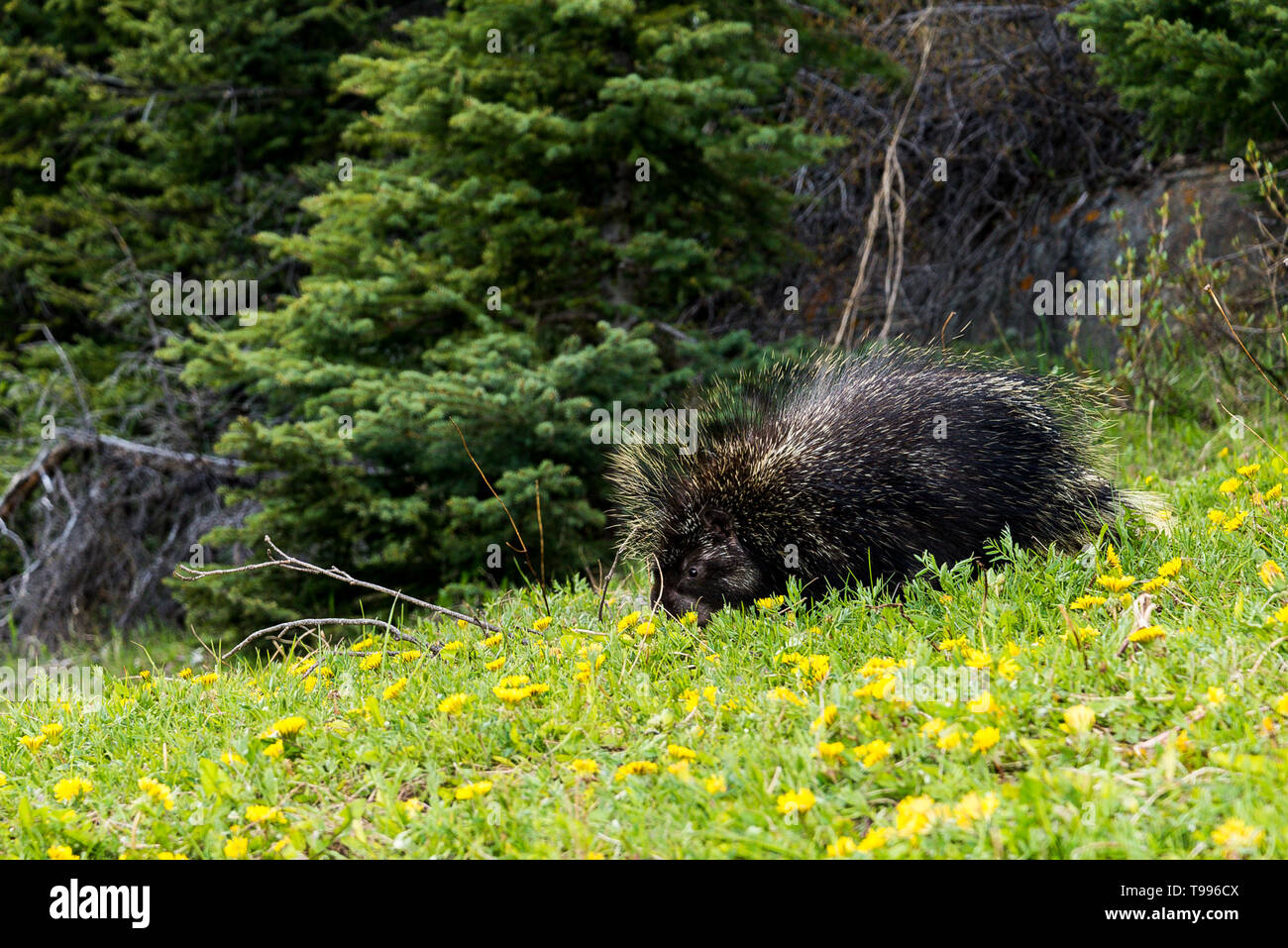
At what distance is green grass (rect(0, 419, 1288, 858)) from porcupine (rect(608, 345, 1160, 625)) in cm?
32

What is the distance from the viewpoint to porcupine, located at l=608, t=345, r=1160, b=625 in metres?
4.13

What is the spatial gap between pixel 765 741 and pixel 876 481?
168cm

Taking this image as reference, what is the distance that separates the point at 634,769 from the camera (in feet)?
8.66

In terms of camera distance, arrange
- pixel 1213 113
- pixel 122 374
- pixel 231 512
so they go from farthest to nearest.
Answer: pixel 122 374 < pixel 231 512 < pixel 1213 113

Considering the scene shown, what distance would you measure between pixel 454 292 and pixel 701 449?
8.59 ft

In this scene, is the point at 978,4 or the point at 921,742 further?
the point at 978,4

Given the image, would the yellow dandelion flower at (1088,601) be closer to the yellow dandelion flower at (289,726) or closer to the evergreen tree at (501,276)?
the yellow dandelion flower at (289,726)

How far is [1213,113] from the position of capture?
20.5 ft

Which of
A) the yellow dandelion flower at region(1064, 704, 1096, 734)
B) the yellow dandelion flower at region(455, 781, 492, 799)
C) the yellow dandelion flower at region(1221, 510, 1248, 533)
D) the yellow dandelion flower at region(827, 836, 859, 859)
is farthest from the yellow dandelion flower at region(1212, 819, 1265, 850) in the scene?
the yellow dandelion flower at region(1221, 510, 1248, 533)

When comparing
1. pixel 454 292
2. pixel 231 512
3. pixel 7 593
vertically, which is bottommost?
pixel 7 593

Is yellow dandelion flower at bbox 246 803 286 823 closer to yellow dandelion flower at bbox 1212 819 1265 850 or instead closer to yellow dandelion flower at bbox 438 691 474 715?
yellow dandelion flower at bbox 438 691 474 715

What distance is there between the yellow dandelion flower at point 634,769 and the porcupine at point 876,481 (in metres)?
1.53
